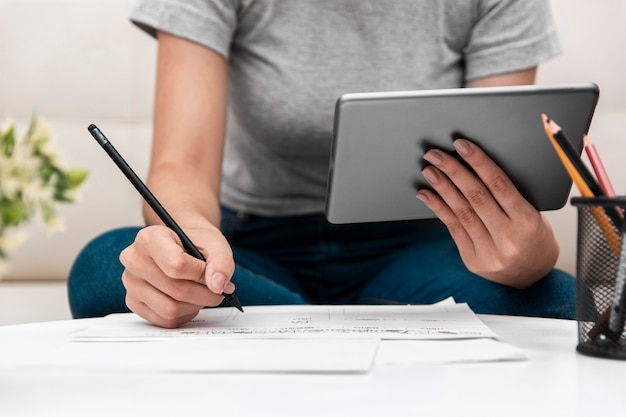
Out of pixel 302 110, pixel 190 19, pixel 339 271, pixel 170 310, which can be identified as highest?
pixel 190 19

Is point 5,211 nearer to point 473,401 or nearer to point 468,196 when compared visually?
point 473,401

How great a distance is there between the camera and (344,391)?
44cm

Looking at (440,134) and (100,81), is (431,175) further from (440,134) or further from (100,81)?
(100,81)

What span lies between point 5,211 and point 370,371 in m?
0.24

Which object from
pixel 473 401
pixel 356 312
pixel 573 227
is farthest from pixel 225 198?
pixel 473 401

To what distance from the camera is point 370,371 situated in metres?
0.48

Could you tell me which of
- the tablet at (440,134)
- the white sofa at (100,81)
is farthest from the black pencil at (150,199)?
the white sofa at (100,81)

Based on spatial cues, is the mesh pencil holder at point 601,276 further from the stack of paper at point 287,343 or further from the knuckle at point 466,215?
the knuckle at point 466,215

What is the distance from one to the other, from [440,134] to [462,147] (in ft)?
0.07

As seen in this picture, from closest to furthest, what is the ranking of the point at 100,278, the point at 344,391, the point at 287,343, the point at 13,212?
the point at 13,212, the point at 344,391, the point at 287,343, the point at 100,278

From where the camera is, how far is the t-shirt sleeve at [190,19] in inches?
38.2

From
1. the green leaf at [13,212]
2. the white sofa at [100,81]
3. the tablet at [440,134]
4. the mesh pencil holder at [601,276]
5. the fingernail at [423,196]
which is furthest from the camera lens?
the white sofa at [100,81]

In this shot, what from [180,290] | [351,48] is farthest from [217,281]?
[351,48]

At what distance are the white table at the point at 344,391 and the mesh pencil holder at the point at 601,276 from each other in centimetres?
2
